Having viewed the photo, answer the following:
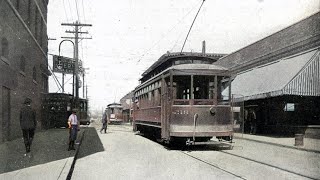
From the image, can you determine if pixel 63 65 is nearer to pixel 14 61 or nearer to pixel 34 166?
pixel 14 61

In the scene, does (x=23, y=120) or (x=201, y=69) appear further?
(x=201, y=69)

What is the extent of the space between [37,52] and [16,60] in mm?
8268

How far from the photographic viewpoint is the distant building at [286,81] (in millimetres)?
18625

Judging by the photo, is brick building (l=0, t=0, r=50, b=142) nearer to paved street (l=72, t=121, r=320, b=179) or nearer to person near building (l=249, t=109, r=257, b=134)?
paved street (l=72, t=121, r=320, b=179)

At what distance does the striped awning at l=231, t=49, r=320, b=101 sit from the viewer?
1848cm

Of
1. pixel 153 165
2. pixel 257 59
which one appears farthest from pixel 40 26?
pixel 153 165

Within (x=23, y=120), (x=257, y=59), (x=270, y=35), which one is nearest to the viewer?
(x=23, y=120)

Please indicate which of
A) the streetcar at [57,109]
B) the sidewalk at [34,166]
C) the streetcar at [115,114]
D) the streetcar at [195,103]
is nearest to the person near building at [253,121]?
the streetcar at [195,103]

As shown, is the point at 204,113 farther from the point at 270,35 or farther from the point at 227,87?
the point at 270,35

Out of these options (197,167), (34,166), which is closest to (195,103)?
(197,167)

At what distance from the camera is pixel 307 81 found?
18.7 meters

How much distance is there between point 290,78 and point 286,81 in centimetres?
24

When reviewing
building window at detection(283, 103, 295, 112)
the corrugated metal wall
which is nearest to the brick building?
the corrugated metal wall

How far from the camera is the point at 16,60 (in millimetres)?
18422
